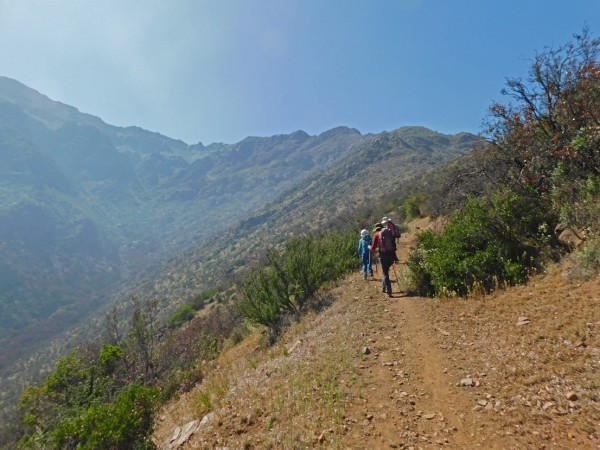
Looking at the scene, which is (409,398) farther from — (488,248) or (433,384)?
(488,248)

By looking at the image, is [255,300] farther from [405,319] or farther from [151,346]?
[405,319]

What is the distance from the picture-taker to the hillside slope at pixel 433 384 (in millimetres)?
3703

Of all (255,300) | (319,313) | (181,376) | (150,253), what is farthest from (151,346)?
(150,253)

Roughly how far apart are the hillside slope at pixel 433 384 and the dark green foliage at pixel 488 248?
→ 2.02ft

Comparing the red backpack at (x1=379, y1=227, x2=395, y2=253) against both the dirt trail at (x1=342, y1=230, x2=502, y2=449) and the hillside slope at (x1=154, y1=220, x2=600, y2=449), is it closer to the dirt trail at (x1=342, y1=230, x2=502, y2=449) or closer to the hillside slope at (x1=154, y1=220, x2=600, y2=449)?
the hillside slope at (x1=154, y1=220, x2=600, y2=449)

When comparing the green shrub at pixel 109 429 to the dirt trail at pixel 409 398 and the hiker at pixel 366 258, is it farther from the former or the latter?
the hiker at pixel 366 258

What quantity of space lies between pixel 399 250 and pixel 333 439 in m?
13.4

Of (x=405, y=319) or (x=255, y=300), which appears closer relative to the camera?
(x=405, y=319)

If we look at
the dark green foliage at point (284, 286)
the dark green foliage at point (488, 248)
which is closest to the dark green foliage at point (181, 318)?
the dark green foliage at point (284, 286)

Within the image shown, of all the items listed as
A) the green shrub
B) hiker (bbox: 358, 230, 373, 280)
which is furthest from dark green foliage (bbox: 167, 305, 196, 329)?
the green shrub

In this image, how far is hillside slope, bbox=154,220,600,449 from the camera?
Result: 12.1 feet

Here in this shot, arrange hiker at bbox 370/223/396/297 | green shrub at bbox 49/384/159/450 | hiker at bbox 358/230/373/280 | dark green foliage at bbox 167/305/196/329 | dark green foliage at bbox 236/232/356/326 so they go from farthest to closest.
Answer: dark green foliage at bbox 167/305/196/329 < hiker at bbox 358/230/373/280 < dark green foliage at bbox 236/232/356/326 < hiker at bbox 370/223/396/297 < green shrub at bbox 49/384/159/450

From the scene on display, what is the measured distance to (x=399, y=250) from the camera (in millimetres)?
16531

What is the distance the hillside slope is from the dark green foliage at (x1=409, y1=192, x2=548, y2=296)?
2.02ft
